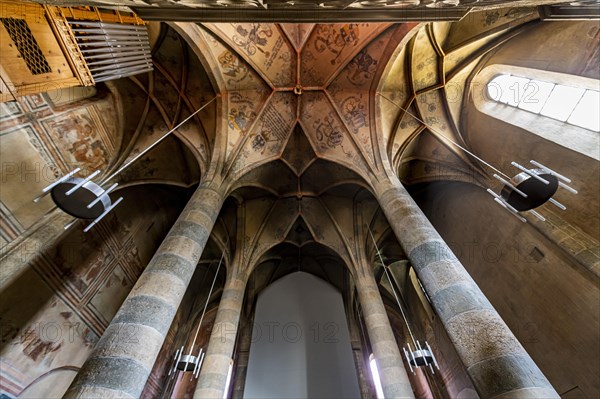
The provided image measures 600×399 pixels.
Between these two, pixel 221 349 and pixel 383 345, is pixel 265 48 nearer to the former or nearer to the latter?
pixel 221 349

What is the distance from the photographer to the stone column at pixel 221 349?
7.27 metres

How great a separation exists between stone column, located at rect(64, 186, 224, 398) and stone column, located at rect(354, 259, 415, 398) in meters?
5.80

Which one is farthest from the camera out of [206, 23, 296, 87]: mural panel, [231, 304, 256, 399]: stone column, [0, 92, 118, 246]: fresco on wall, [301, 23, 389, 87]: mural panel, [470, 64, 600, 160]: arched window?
[231, 304, 256, 399]: stone column

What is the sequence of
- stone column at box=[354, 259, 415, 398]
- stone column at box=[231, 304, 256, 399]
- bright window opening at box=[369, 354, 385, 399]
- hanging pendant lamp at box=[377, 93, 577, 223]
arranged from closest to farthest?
hanging pendant lamp at box=[377, 93, 577, 223] → stone column at box=[354, 259, 415, 398] → bright window opening at box=[369, 354, 385, 399] → stone column at box=[231, 304, 256, 399]

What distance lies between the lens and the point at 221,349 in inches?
312

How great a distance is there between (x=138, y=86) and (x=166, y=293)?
25.1 ft

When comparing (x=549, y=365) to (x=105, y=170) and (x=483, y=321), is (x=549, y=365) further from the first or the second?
(x=105, y=170)

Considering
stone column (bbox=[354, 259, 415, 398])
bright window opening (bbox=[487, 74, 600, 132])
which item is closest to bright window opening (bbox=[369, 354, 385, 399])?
stone column (bbox=[354, 259, 415, 398])

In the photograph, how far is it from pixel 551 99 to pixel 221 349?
37.6 ft

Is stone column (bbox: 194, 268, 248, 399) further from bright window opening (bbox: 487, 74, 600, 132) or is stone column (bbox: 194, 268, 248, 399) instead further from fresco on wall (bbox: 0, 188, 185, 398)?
bright window opening (bbox: 487, 74, 600, 132)

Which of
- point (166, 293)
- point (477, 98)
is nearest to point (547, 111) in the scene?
point (477, 98)

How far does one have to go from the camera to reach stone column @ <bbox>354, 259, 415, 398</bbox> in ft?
22.7

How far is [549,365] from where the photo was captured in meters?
6.93

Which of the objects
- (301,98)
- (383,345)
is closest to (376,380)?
(383,345)
